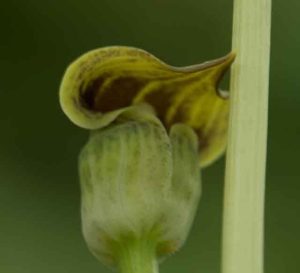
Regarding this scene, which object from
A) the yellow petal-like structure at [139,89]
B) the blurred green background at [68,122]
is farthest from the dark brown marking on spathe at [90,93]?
the blurred green background at [68,122]

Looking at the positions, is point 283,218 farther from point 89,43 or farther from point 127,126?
point 127,126

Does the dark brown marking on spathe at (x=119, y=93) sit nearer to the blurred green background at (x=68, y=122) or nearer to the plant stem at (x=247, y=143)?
the plant stem at (x=247, y=143)

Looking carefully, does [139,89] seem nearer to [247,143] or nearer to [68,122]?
[247,143]

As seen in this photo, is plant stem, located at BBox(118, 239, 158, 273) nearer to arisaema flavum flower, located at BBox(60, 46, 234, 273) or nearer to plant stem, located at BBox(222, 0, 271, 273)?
arisaema flavum flower, located at BBox(60, 46, 234, 273)

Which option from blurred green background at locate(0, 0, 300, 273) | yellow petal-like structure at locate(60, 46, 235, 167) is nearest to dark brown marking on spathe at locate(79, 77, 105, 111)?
yellow petal-like structure at locate(60, 46, 235, 167)

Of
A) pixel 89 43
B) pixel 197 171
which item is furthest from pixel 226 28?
pixel 197 171

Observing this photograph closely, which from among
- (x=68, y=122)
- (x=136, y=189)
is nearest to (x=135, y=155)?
(x=136, y=189)
